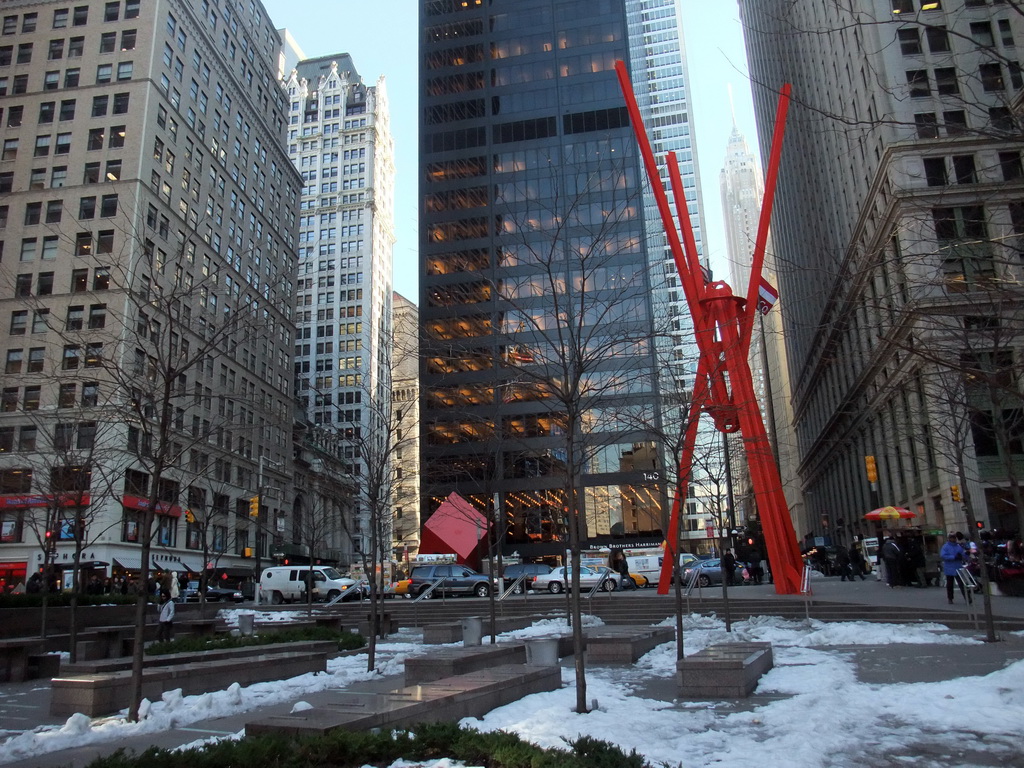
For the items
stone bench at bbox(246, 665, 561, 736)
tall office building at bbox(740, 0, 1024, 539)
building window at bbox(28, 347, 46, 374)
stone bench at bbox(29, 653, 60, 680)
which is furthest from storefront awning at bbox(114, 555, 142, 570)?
stone bench at bbox(246, 665, 561, 736)

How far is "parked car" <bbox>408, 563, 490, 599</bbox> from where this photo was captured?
38438 millimetres

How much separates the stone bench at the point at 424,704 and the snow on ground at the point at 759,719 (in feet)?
0.67

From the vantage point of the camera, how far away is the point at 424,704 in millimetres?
8422

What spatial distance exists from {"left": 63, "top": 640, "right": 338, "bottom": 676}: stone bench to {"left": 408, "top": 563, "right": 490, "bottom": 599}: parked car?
21799 mm

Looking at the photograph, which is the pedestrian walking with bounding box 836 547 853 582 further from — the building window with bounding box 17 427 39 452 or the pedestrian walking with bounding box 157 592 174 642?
the building window with bounding box 17 427 39 452

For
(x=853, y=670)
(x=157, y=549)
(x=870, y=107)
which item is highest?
(x=870, y=107)

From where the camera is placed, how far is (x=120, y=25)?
60312mm

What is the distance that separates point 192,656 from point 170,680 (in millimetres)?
2314

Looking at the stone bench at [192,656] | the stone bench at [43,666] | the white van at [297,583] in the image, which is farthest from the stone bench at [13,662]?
the white van at [297,583]

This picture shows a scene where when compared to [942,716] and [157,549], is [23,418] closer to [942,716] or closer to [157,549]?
[157,549]

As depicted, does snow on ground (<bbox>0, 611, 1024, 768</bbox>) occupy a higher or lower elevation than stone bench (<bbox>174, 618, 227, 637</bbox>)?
lower

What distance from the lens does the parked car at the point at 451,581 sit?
38.4 metres

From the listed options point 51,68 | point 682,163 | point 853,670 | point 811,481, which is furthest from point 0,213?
point 682,163

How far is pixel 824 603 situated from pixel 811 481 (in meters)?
83.6
